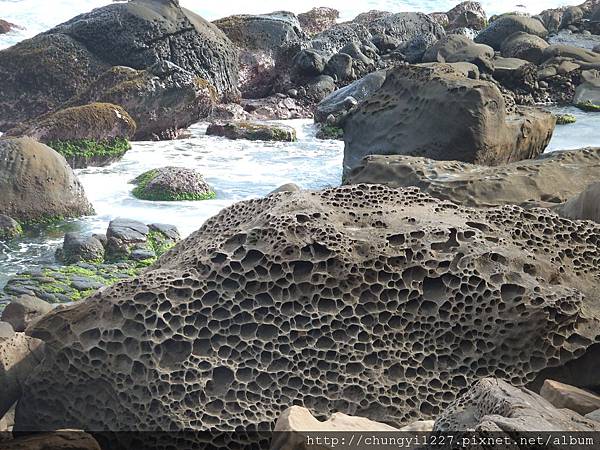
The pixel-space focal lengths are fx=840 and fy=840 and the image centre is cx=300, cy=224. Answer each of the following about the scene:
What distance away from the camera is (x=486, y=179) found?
18.1 ft

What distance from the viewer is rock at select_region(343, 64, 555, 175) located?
8.00 m

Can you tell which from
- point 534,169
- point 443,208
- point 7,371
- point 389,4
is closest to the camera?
point 7,371

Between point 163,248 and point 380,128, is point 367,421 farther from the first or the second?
point 380,128

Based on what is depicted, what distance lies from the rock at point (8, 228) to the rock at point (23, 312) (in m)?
2.51

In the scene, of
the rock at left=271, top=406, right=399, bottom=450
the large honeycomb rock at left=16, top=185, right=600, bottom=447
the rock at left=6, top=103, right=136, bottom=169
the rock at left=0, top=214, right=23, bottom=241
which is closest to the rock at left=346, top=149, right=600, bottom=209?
the large honeycomb rock at left=16, top=185, right=600, bottom=447

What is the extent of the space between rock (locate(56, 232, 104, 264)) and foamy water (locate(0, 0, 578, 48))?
1617 cm

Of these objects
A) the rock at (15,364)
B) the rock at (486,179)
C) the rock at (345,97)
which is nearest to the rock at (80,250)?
the rock at (486,179)

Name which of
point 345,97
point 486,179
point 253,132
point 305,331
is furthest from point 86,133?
point 305,331

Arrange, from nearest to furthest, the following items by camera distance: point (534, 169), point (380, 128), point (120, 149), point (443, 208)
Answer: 1. point (443, 208)
2. point (534, 169)
3. point (380, 128)
4. point (120, 149)

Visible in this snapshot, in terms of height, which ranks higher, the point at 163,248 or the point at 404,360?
the point at 404,360

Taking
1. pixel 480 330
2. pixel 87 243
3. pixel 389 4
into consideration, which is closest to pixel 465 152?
pixel 87 243

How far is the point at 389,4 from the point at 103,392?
32572 mm

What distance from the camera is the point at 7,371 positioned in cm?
Result: 354

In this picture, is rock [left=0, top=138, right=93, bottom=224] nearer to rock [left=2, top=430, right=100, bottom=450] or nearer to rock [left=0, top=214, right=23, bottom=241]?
rock [left=0, top=214, right=23, bottom=241]
